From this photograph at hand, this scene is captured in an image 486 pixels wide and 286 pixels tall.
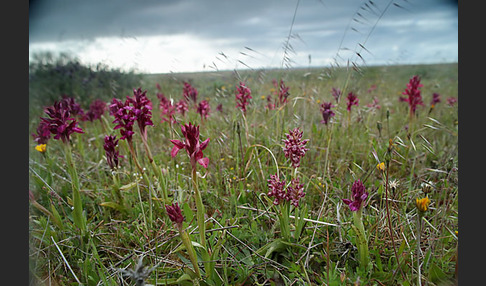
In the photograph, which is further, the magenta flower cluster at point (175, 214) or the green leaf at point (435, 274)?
the green leaf at point (435, 274)

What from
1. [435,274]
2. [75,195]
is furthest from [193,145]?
[435,274]

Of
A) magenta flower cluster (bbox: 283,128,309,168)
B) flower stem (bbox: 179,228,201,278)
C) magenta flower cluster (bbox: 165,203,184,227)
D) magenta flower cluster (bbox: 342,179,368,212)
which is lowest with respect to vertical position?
flower stem (bbox: 179,228,201,278)

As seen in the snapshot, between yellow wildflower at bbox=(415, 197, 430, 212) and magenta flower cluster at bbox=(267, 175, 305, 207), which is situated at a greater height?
yellow wildflower at bbox=(415, 197, 430, 212)

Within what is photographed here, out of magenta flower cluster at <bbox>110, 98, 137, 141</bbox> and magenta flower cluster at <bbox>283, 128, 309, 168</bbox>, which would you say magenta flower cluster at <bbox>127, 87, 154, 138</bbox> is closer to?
magenta flower cluster at <bbox>110, 98, 137, 141</bbox>

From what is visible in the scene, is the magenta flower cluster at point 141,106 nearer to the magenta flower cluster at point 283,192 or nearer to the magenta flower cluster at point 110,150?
the magenta flower cluster at point 110,150

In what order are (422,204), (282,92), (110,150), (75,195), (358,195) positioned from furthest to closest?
(282,92), (110,150), (75,195), (358,195), (422,204)

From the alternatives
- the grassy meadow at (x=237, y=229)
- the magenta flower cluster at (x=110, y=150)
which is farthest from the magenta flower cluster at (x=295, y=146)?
the magenta flower cluster at (x=110, y=150)

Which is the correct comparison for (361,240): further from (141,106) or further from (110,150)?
(110,150)

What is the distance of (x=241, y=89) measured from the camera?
1854 mm

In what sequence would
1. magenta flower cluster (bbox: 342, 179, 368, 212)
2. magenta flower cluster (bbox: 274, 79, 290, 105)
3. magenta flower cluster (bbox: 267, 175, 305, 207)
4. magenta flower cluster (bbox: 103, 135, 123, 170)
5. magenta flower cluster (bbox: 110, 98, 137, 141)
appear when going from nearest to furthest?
magenta flower cluster (bbox: 342, 179, 368, 212) → magenta flower cluster (bbox: 267, 175, 305, 207) → magenta flower cluster (bbox: 110, 98, 137, 141) → magenta flower cluster (bbox: 103, 135, 123, 170) → magenta flower cluster (bbox: 274, 79, 290, 105)

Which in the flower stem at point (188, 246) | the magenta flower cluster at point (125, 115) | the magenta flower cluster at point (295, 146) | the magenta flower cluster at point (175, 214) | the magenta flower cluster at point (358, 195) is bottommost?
the flower stem at point (188, 246)

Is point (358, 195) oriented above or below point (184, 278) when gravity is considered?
above

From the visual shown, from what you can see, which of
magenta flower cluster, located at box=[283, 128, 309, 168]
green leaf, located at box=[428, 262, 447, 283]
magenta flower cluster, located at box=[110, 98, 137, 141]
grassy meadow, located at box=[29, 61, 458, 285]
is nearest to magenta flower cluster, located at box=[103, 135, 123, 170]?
grassy meadow, located at box=[29, 61, 458, 285]

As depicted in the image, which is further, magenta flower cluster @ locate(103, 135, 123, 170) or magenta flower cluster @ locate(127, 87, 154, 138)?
magenta flower cluster @ locate(103, 135, 123, 170)
